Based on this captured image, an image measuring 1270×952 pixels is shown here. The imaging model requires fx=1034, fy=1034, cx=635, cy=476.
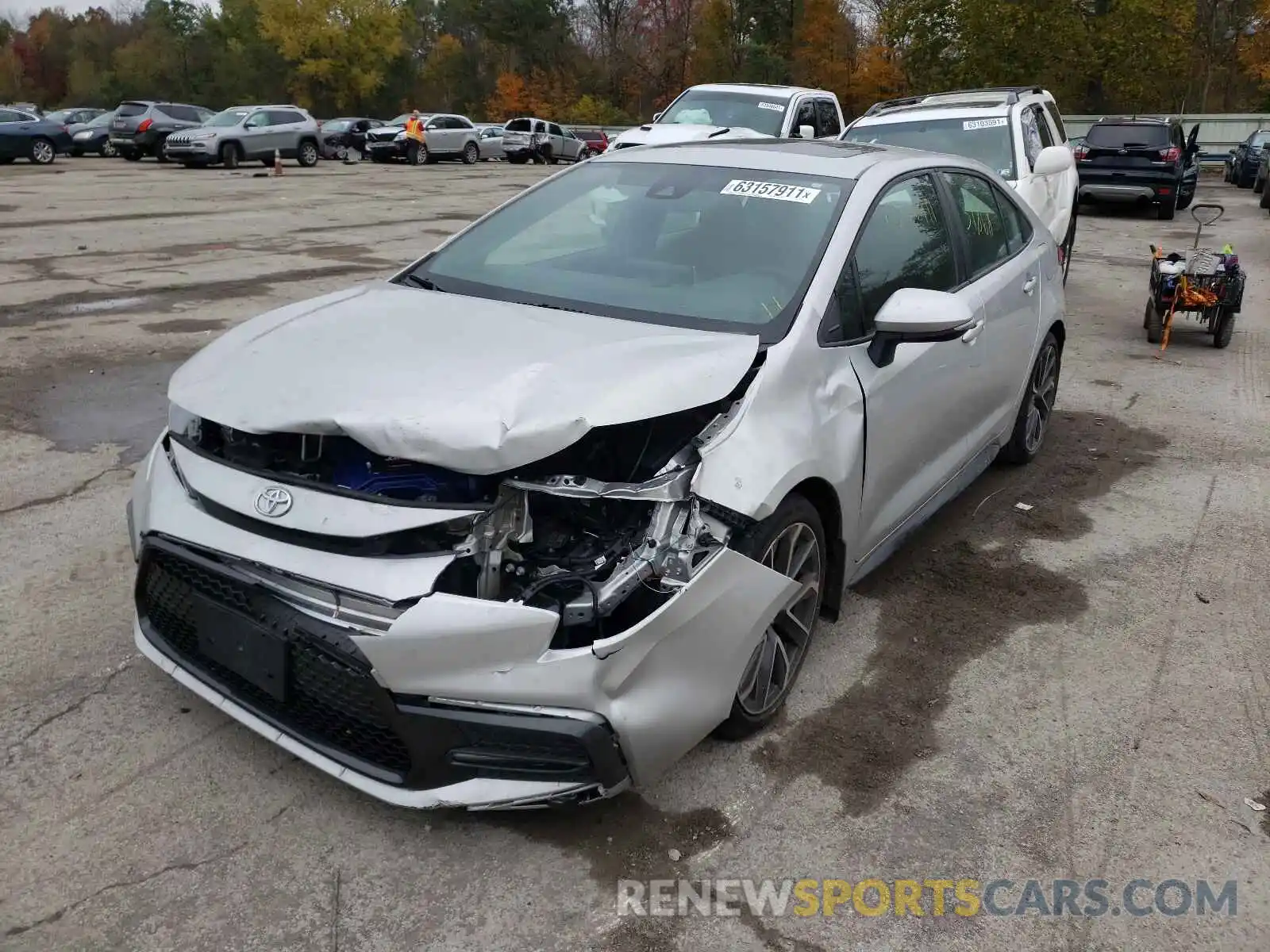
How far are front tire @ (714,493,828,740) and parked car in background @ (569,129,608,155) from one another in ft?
121

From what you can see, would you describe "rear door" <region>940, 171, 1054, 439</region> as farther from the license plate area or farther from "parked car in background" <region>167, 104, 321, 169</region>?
"parked car in background" <region>167, 104, 321, 169</region>

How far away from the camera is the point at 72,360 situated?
709 cm

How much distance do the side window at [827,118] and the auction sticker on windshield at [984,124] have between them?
329 cm

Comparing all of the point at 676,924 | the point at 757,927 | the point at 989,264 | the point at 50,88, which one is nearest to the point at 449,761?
the point at 676,924

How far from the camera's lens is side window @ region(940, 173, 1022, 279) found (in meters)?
4.51

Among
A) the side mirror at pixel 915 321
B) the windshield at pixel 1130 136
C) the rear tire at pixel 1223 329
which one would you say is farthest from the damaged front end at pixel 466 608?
the windshield at pixel 1130 136

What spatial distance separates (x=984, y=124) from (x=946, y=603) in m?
6.63

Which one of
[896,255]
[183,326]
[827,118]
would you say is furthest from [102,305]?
[827,118]

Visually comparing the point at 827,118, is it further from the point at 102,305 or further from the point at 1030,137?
the point at 102,305

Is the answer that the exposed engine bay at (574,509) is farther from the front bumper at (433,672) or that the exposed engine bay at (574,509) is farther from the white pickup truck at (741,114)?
the white pickup truck at (741,114)

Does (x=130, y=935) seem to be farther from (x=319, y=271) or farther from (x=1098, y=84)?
(x=1098, y=84)

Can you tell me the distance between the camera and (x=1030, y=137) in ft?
31.4

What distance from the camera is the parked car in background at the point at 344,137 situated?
1323 inches

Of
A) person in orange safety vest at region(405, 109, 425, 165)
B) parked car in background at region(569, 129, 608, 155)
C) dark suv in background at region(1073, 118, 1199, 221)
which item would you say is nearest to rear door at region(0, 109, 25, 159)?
person in orange safety vest at region(405, 109, 425, 165)
